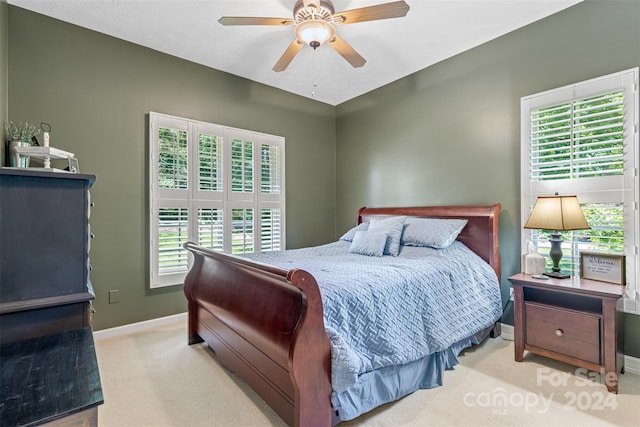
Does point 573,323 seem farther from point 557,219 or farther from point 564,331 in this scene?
point 557,219

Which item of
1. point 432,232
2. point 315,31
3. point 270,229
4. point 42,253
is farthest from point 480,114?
point 42,253

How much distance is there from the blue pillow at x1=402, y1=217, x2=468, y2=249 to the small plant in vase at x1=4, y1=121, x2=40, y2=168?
3210mm

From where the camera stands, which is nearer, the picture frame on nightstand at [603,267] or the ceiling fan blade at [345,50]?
the picture frame on nightstand at [603,267]

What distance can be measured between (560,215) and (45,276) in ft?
10.4

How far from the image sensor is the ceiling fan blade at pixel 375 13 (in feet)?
6.57

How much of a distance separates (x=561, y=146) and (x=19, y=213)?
3.65m

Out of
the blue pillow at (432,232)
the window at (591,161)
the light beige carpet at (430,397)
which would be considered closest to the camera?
the light beige carpet at (430,397)

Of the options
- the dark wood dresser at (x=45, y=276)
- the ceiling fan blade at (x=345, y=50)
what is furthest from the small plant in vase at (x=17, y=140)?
the ceiling fan blade at (x=345, y=50)

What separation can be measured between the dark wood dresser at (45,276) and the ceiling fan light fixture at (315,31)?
172cm

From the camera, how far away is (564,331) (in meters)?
2.29

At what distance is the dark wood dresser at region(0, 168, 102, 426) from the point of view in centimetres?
116

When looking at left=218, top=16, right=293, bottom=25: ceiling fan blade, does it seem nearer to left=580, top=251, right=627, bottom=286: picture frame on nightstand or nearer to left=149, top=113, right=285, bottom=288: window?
left=149, top=113, right=285, bottom=288: window

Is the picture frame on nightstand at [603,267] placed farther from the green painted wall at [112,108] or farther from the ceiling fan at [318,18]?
the green painted wall at [112,108]

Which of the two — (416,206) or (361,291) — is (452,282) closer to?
(361,291)
